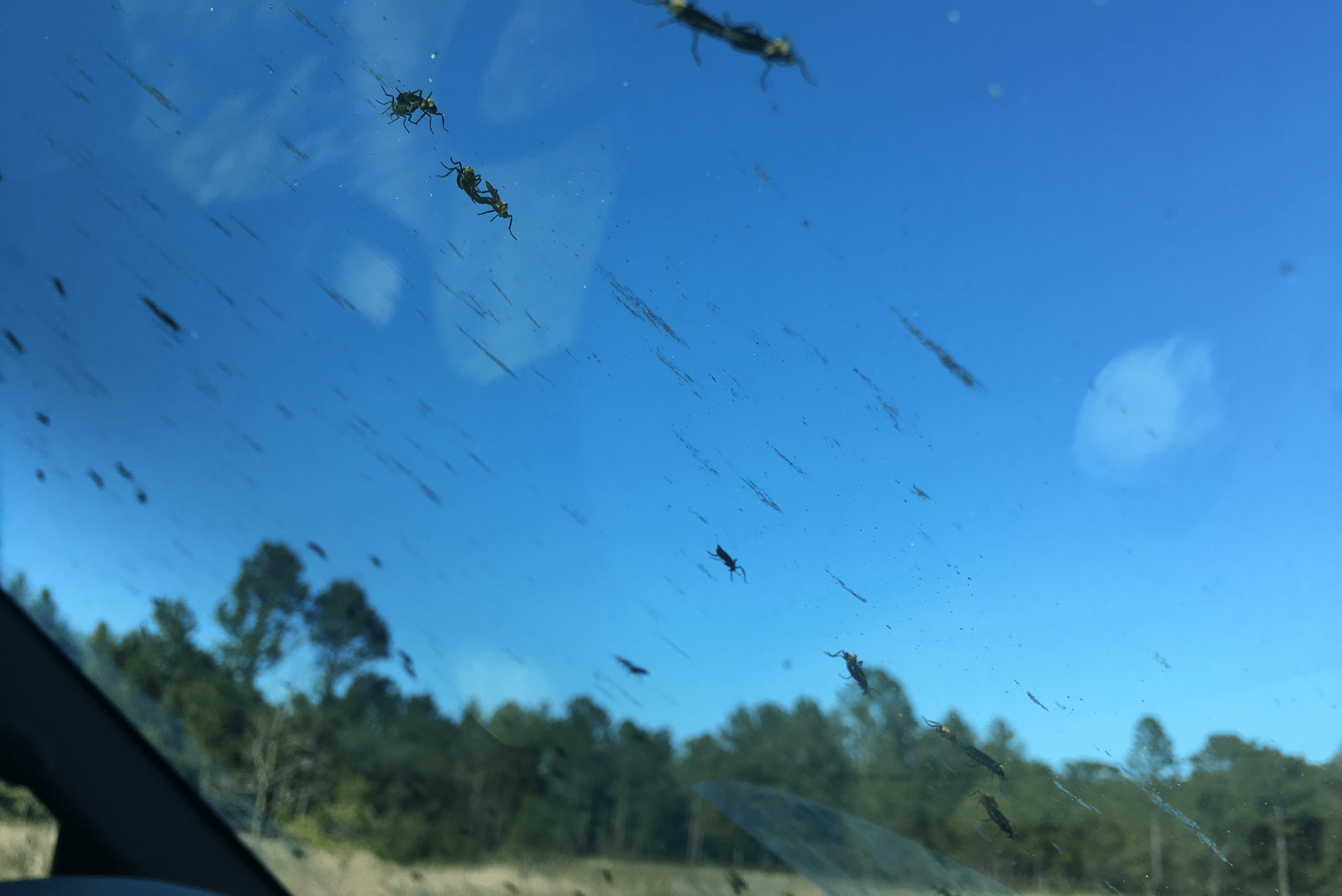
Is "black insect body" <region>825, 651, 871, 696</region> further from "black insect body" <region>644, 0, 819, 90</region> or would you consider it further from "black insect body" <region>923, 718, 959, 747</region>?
"black insect body" <region>644, 0, 819, 90</region>

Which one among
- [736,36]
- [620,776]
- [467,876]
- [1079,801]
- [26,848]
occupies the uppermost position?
[736,36]

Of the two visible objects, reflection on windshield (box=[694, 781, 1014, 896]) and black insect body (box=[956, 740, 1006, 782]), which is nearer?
black insect body (box=[956, 740, 1006, 782])

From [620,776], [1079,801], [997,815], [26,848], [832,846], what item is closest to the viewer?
[1079,801]

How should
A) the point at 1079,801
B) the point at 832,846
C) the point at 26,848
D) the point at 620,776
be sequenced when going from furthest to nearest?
the point at 26,848, the point at 620,776, the point at 832,846, the point at 1079,801

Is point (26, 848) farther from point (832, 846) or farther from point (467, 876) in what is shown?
point (832, 846)

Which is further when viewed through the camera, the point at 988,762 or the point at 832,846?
the point at 832,846

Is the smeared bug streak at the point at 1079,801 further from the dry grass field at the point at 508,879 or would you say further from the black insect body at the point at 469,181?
the black insect body at the point at 469,181

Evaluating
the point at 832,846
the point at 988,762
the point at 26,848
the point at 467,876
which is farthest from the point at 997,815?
the point at 26,848

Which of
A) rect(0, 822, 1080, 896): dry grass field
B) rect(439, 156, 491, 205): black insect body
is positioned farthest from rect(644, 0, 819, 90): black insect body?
rect(0, 822, 1080, 896): dry grass field

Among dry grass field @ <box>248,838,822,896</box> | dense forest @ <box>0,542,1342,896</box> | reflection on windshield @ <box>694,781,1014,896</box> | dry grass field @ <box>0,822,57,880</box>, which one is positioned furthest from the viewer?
dry grass field @ <box>0,822,57,880</box>
